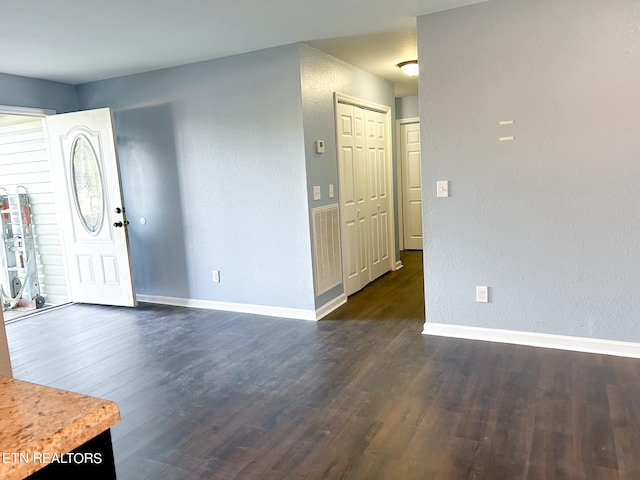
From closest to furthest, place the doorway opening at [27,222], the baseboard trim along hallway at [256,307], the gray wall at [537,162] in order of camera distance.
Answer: the gray wall at [537,162], the baseboard trim along hallway at [256,307], the doorway opening at [27,222]

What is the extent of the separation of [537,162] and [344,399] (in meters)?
2.05

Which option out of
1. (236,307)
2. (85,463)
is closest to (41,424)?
(85,463)

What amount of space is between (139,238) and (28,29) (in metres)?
2.40

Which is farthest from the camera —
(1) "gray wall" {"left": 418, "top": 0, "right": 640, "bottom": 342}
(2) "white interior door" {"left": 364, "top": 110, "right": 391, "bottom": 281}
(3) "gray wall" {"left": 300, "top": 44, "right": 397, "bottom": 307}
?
(2) "white interior door" {"left": 364, "top": 110, "right": 391, "bottom": 281}

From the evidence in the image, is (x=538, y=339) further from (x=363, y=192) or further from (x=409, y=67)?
(x=409, y=67)

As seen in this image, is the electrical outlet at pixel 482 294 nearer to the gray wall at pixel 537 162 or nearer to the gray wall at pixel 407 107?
the gray wall at pixel 537 162

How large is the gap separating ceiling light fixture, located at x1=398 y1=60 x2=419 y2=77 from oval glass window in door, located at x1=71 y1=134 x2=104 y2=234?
3.36 meters

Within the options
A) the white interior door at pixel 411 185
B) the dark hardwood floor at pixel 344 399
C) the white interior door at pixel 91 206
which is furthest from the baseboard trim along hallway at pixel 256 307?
the white interior door at pixel 411 185

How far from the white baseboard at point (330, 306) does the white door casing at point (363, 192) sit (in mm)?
167

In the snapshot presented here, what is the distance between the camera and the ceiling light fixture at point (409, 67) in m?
4.69

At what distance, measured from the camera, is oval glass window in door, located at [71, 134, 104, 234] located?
15.8ft

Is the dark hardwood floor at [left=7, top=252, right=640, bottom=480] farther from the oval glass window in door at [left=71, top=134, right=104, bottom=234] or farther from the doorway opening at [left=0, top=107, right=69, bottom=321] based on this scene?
the doorway opening at [left=0, top=107, right=69, bottom=321]

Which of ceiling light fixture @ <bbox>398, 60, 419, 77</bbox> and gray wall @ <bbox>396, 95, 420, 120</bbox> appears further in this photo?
gray wall @ <bbox>396, 95, 420, 120</bbox>

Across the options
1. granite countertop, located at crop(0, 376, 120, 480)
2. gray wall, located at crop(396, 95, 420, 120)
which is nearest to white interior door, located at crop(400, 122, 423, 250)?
gray wall, located at crop(396, 95, 420, 120)
